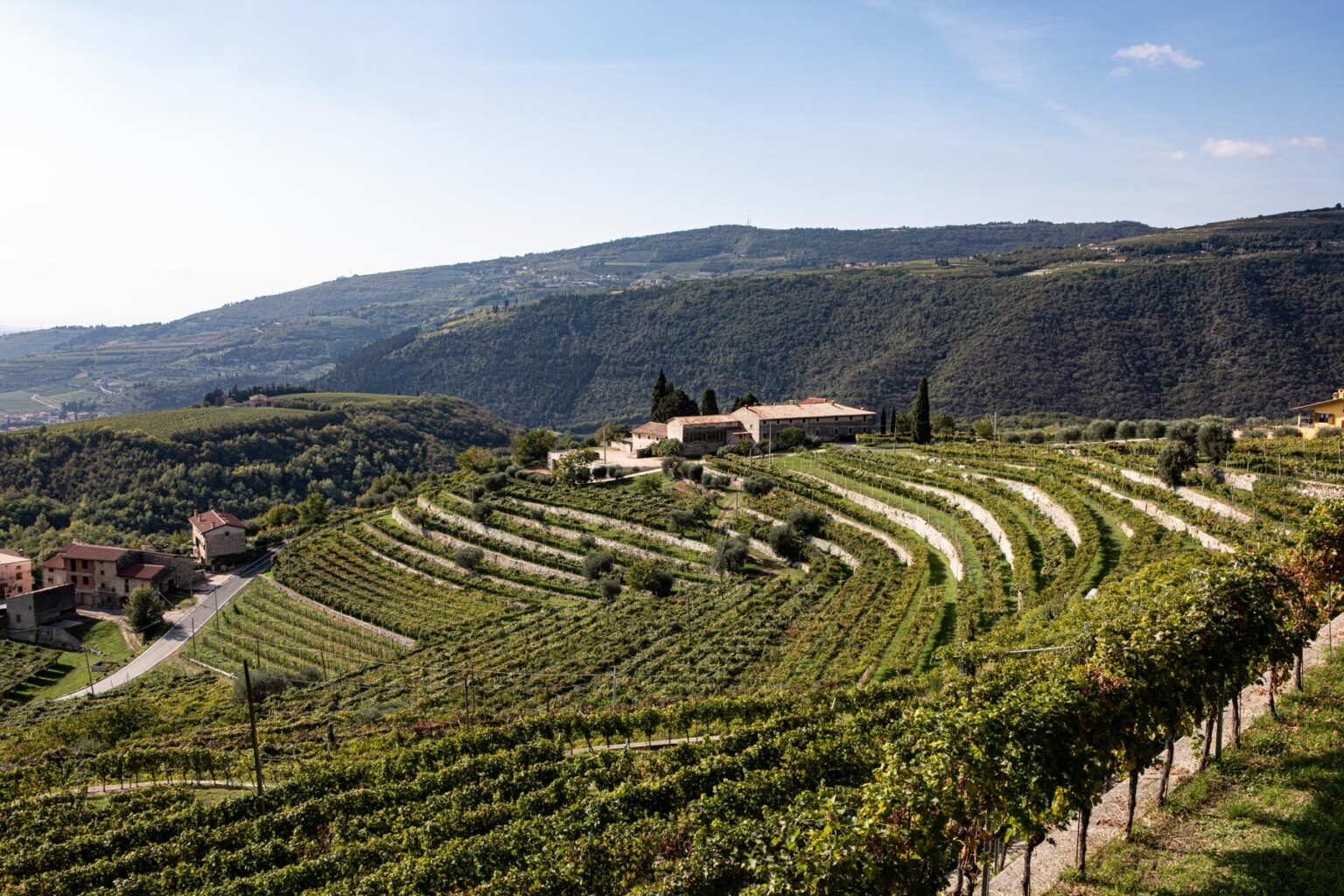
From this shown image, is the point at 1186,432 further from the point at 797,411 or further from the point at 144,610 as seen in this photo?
the point at 144,610

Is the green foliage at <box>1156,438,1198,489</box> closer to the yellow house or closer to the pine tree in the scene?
the yellow house

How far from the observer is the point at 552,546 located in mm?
51406

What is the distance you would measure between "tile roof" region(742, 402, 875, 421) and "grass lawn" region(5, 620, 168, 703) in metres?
47.1

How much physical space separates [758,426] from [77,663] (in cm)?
5014

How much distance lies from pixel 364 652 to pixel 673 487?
2288 centimetres

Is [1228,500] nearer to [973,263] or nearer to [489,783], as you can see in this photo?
[489,783]

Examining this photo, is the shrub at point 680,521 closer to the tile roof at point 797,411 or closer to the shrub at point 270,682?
the shrub at point 270,682

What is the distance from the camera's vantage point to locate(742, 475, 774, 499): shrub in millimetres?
50406

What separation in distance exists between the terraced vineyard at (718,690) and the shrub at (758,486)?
5.0 inches

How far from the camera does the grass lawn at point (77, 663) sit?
47.2m

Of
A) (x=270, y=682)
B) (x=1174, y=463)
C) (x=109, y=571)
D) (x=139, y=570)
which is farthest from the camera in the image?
(x=109, y=571)

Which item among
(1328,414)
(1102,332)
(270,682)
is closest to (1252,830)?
(270,682)

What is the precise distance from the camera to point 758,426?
71375mm

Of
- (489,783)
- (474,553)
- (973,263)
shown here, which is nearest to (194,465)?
(474,553)
